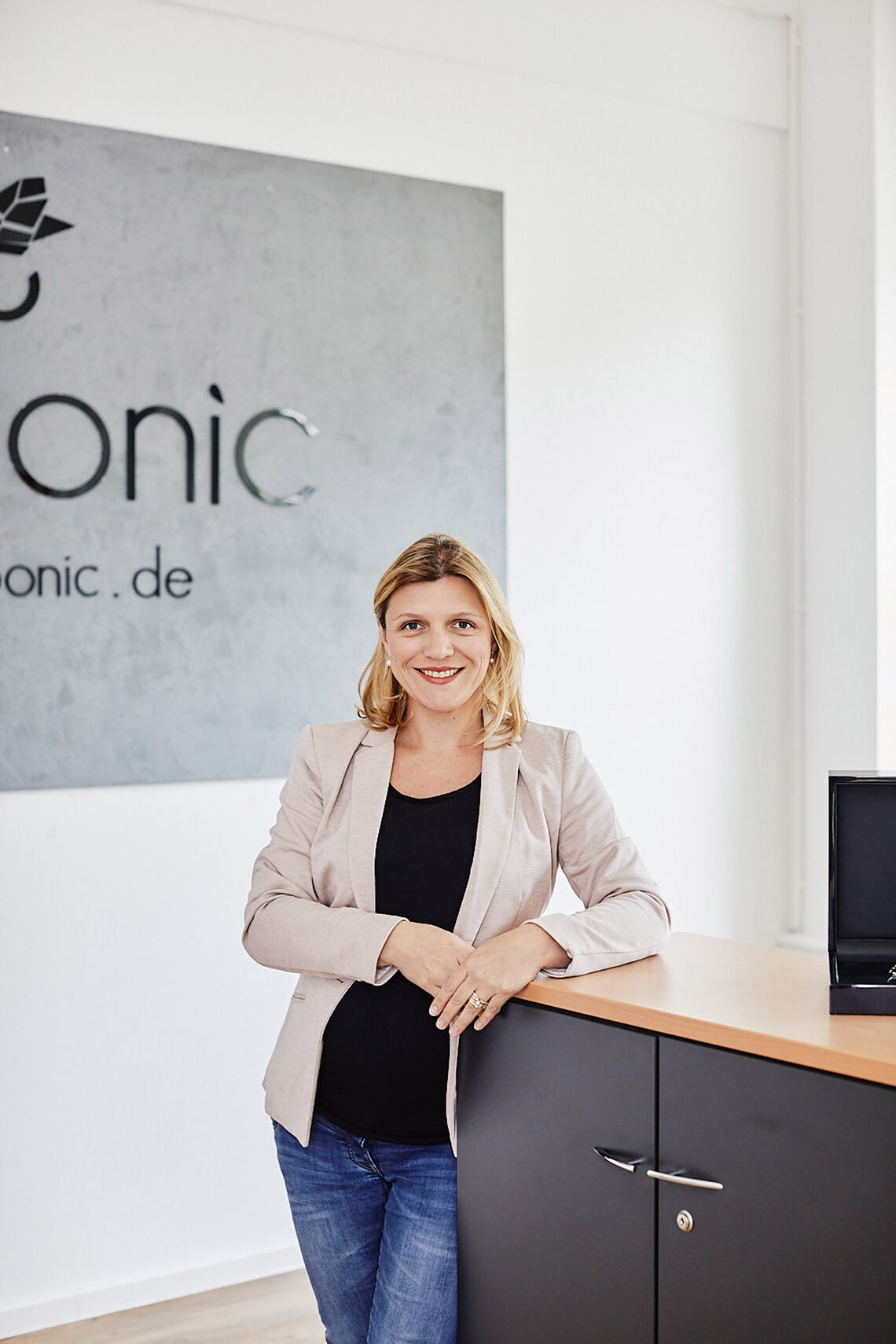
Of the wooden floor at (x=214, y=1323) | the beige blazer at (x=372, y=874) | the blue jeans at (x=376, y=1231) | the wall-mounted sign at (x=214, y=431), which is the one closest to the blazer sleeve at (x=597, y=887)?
the beige blazer at (x=372, y=874)

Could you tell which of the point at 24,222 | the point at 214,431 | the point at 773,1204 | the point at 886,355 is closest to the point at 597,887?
the point at 773,1204

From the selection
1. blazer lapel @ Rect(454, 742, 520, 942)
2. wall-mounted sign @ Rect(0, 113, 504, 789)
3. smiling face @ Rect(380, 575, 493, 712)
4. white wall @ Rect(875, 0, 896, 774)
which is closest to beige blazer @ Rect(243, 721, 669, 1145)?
blazer lapel @ Rect(454, 742, 520, 942)

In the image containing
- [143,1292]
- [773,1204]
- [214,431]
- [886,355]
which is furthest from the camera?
[886,355]

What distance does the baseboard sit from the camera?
291 centimetres

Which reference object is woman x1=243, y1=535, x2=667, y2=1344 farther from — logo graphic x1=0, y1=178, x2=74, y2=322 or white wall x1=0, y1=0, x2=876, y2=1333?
logo graphic x1=0, y1=178, x2=74, y2=322

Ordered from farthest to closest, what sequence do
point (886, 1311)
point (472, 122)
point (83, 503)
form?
point (472, 122)
point (83, 503)
point (886, 1311)

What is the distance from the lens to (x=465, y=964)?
1.68 metres

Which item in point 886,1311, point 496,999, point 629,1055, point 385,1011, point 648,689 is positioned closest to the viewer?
point 886,1311

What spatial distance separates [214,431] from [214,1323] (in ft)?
6.87

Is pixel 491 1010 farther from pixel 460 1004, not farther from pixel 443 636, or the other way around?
pixel 443 636

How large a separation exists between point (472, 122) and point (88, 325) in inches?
48.5

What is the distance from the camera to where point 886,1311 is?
1.25 metres

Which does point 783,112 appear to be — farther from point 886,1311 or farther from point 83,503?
point 886,1311

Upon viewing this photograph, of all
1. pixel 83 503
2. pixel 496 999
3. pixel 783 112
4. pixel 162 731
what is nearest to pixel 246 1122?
pixel 162 731
